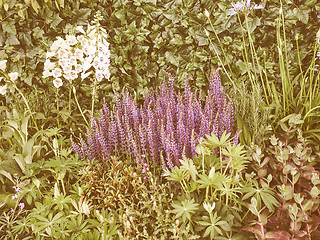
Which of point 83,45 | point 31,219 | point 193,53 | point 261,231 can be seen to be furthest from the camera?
point 193,53

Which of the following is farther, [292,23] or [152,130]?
[292,23]

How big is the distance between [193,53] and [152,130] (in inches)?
52.0

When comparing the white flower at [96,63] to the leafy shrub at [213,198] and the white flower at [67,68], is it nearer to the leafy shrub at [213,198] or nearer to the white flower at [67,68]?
the white flower at [67,68]

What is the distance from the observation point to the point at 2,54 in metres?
3.29

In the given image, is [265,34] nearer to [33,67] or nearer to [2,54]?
[33,67]

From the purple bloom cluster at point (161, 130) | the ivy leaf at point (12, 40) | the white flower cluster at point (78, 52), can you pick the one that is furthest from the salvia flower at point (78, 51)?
the ivy leaf at point (12, 40)

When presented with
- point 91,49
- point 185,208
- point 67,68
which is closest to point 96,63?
point 91,49

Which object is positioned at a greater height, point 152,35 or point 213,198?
point 152,35

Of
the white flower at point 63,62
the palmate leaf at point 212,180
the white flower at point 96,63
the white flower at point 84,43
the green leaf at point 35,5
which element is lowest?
the palmate leaf at point 212,180

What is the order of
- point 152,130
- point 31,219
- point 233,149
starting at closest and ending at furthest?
point 233,149 < point 31,219 < point 152,130

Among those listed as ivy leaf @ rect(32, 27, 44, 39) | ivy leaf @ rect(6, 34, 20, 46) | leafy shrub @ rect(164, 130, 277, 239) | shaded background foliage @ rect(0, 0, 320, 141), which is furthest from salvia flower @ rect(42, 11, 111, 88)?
leafy shrub @ rect(164, 130, 277, 239)

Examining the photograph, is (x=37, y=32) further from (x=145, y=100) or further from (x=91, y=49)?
(x=145, y=100)

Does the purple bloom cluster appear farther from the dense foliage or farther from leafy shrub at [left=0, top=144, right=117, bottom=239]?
leafy shrub at [left=0, top=144, right=117, bottom=239]

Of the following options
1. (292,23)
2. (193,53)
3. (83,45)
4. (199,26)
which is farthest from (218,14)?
(83,45)
